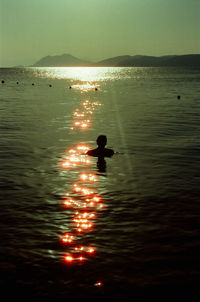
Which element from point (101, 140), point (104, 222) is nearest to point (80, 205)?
point (104, 222)

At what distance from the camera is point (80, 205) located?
16625 mm

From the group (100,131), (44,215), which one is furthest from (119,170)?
(100,131)

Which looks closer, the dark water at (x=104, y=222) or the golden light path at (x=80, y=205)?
the dark water at (x=104, y=222)

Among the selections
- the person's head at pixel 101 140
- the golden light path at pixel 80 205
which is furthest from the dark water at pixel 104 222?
the person's head at pixel 101 140

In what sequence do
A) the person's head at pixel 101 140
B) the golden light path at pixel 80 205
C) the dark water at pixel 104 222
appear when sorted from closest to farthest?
the dark water at pixel 104 222 → the golden light path at pixel 80 205 → the person's head at pixel 101 140

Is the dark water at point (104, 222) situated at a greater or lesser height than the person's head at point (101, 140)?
lesser

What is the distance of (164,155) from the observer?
26391 millimetres

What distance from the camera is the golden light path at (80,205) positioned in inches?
489

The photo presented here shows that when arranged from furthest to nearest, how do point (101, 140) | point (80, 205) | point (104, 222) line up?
point (101, 140) → point (80, 205) → point (104, 222)

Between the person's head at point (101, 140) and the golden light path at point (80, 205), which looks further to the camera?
the person's head at point (101, 140)

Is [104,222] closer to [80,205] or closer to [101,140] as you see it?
[80,205]

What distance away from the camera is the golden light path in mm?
12414

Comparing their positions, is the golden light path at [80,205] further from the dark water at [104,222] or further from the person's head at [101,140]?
the person's head at [101,140]

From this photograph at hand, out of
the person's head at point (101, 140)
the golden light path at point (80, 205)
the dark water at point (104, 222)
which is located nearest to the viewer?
the dark water at point (104, 222)
